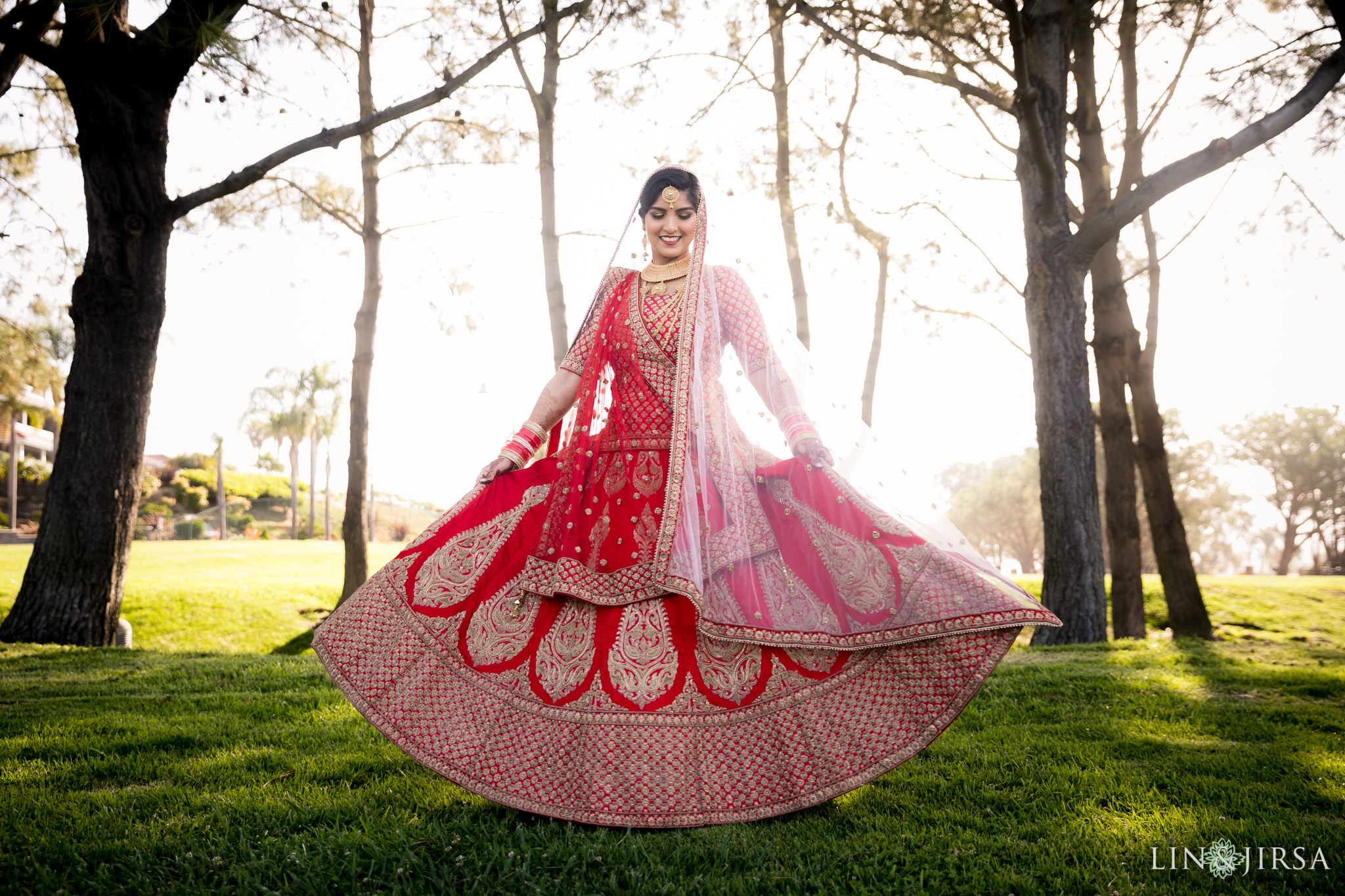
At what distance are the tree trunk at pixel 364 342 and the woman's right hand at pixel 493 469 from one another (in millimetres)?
8041

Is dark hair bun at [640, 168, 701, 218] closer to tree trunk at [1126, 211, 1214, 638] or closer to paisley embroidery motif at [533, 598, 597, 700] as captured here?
paisley embroidery motif at [533, 598, 597, 700]

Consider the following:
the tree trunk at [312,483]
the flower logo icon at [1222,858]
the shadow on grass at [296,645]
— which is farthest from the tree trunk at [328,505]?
the flower logo icon at [1222,858]

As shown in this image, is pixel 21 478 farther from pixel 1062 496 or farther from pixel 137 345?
pixel 1062 496

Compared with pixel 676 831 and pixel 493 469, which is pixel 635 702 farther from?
pixel 493 469

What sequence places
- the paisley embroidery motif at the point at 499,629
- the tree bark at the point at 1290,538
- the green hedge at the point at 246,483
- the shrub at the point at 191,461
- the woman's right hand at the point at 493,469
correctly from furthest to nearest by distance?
the shrub at the point at 191,461, the green hedge at the point at 246,483, the tree bark at the point at 1290,538, the woman's right hand at the point at 493,469, the paisley embroidery motif at the point at 499,629

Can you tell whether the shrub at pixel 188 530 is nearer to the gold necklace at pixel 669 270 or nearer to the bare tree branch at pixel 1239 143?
the gold necklace at pixel 669 270

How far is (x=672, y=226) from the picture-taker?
3.47 m

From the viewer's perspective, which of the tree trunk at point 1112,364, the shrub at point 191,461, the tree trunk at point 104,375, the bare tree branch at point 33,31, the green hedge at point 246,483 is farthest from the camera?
the shrub at point 191,461

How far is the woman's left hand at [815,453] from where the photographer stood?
3.07m

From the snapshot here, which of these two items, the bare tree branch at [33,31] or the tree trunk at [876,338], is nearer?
the bare tree branch at [33,31]

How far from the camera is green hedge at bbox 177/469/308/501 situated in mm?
37719

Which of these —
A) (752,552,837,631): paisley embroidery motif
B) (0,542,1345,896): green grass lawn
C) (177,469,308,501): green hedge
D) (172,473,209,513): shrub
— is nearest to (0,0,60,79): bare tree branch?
(0,542,1345,896): green grass lawn

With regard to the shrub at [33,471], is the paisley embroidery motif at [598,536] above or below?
below

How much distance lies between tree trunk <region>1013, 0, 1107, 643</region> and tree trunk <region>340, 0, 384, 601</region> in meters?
8.44
